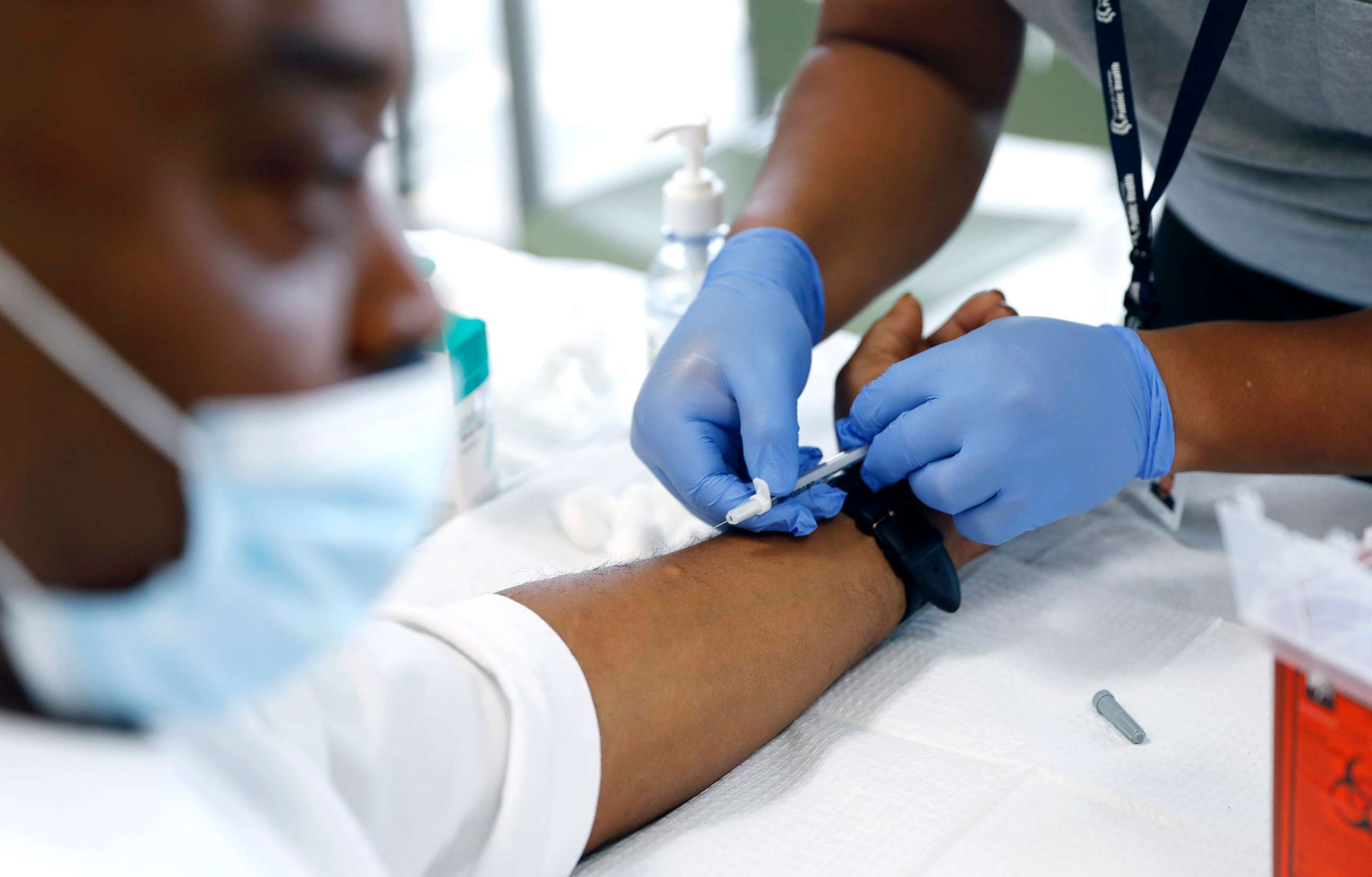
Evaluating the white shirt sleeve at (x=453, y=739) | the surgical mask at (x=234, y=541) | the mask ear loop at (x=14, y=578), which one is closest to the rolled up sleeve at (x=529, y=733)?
the white shirt sleeve at (x=453, y=739)

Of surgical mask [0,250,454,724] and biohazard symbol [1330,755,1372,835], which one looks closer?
surgical mask [0,250,454,724]

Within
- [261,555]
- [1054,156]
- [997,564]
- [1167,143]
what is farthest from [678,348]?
[1054,156]

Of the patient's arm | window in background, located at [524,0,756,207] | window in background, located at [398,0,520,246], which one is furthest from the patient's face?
window in background, located at [524,0,756,207]

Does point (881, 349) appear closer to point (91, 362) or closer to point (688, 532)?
point (688, 532)

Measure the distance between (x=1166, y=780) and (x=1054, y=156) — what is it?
94.7 inches

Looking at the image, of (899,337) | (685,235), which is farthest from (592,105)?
(899,337)

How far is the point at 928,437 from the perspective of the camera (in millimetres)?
937

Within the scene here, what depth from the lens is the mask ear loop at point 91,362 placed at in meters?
0.39

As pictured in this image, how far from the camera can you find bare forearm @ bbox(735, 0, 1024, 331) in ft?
4.09

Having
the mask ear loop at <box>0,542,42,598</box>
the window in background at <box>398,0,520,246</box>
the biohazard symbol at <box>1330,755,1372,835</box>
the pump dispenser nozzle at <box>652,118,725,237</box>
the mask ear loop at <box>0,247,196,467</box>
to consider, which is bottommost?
the window in background at <box>398,0,520,246</box>

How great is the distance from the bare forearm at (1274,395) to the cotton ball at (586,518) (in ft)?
1.64

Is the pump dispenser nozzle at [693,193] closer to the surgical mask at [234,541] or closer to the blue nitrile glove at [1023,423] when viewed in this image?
the blue nitrile glove at [1023,423]

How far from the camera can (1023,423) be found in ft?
2.99

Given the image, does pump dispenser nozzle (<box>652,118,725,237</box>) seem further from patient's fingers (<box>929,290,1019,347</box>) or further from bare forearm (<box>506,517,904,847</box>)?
bare forearm (<box>506,517,904,847</box>)
